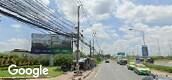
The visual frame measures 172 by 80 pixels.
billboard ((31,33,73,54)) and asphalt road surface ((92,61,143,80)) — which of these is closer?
asphalt road surface ((92,61,143,80))

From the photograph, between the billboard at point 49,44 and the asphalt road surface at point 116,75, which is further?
the billboard at point 49,44

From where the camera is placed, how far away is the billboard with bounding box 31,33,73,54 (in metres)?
72.9

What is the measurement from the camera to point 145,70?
53156 mm

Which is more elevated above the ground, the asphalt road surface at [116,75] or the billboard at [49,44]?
the billboard at [49,44]

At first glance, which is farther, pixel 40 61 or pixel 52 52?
pixel 40 61

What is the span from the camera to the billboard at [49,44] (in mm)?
72938

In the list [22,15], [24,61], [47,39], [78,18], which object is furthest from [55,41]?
[22,15]

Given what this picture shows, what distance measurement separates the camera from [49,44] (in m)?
73.1

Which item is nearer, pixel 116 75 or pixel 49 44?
pixel 116 75

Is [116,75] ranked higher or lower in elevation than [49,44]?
lower

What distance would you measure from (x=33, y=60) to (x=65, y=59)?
7.20 m

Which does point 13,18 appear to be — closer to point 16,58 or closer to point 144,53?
point 16,58

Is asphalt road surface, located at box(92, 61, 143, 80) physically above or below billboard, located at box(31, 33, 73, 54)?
below

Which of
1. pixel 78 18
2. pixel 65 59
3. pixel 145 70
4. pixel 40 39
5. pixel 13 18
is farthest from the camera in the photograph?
pixel 65 59
